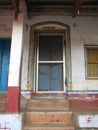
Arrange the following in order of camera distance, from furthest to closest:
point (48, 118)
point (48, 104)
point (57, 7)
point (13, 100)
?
point (57, 7) < point (48, 104) < point (48, 118) < point (13, 100)

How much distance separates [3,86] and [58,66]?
179 cm

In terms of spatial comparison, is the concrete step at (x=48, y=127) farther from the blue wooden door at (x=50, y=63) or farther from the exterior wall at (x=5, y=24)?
the exterior wall at (x=5, y=24)

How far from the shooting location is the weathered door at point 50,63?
672 cm

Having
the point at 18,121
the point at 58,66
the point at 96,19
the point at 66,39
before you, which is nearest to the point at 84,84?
the point at 58,66

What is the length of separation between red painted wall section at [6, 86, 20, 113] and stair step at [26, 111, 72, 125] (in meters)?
0.43

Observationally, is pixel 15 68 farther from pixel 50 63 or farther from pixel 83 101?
pixel 83 101

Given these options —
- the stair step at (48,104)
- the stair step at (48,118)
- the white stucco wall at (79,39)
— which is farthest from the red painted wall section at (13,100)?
the white stucco wall at (79,39)

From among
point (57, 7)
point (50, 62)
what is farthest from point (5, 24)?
point (50, 62)

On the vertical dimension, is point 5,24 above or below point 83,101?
above

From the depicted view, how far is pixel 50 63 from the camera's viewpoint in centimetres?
687

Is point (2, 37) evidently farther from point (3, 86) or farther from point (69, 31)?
point (69, 31)

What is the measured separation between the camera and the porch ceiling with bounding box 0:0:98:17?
6363mm

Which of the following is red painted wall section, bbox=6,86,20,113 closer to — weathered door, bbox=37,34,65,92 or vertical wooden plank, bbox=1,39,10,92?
weathered door, bbox=37,34,65,92

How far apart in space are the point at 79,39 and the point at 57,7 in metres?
1.17
